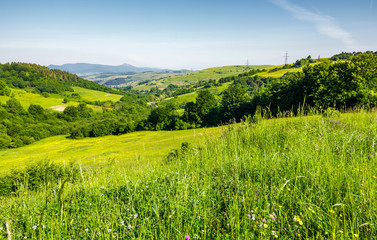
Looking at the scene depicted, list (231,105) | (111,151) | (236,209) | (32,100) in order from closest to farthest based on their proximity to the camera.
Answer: (236,209) → (111,151) → (231,105) → (32,100)

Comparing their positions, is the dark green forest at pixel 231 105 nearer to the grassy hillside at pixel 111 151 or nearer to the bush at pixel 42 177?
the bush at pixel 42 177

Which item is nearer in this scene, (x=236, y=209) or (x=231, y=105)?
(x=236, y=209)

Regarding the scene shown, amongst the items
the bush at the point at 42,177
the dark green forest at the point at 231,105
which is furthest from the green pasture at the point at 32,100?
the bush at the point at 42,177

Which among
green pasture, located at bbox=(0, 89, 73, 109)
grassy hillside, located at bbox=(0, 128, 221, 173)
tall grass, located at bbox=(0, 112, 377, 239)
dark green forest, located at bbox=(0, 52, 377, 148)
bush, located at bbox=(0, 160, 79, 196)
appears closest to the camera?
tall grass, located at bbox=(0, 112, 377, 239)

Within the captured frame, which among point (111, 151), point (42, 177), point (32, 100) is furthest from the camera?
point (32, 100)

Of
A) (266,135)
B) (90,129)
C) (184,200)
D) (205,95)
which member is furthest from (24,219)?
(90,129)

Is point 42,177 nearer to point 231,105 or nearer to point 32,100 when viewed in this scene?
point 231,105

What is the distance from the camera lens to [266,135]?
604cm

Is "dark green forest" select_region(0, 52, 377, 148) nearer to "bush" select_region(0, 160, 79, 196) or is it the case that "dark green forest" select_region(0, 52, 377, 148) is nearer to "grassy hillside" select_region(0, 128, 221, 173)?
"bush" select_region(0, 160, 79, 196)

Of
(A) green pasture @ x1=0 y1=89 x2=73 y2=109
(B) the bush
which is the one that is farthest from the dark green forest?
(A) green pasture @ x1=0 y1=89 x2=73 y2=109

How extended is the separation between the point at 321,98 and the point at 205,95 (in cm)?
4263

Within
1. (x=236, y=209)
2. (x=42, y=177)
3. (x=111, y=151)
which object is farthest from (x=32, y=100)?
(x=236, y=209)

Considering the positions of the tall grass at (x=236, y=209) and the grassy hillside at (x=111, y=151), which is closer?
the tall grass at (x=236, y=209)

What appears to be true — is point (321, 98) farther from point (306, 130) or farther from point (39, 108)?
point (39, 108)
